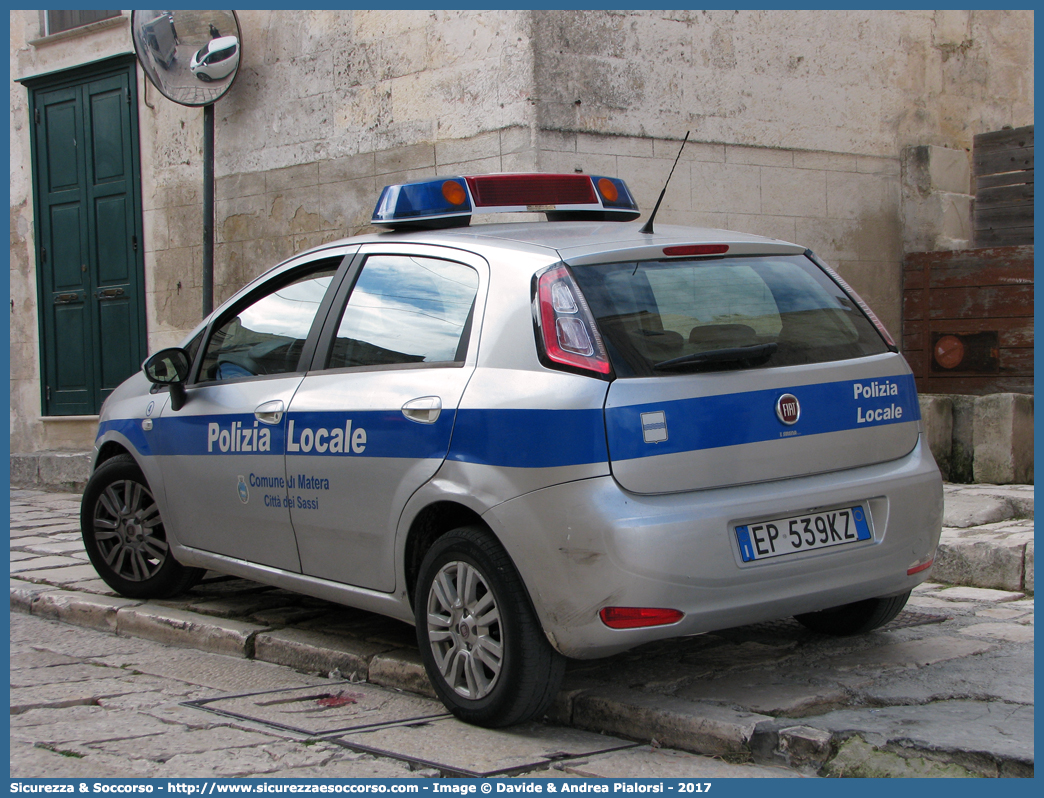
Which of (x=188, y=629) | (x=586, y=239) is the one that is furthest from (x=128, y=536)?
(x=586, y=239)

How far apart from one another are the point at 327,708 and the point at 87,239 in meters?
9.15

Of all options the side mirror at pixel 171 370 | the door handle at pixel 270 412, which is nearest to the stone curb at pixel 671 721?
the door handle at pixel 270 412

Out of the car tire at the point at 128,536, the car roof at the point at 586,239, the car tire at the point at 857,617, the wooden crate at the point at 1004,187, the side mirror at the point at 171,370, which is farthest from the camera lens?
the wooden crate at the point at 1004,187

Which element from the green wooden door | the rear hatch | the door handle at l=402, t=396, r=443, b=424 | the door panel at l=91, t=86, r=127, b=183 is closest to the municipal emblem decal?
the rear hatch

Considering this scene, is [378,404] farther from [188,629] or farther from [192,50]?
[192,50]

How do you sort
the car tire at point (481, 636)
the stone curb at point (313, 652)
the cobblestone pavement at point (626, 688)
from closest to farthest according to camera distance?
the cobblestone pavement at point (626, 688) < the car tire at point (481, 636) < the stone curb at point (313, 652)

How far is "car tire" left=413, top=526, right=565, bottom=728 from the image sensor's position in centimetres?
355

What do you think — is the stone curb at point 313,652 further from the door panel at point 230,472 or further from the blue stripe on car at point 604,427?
the blue stripe on car at point 604,427

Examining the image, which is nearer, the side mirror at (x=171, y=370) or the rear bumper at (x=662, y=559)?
the rear bumper at (x=662, y=559)

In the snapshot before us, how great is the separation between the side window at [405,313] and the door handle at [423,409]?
17cm

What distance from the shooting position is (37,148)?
12.2 meters

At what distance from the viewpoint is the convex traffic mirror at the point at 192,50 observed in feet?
32.5

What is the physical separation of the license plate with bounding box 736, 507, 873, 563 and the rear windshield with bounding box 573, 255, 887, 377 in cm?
51

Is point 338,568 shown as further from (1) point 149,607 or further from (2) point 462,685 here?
(1) point 149,607
